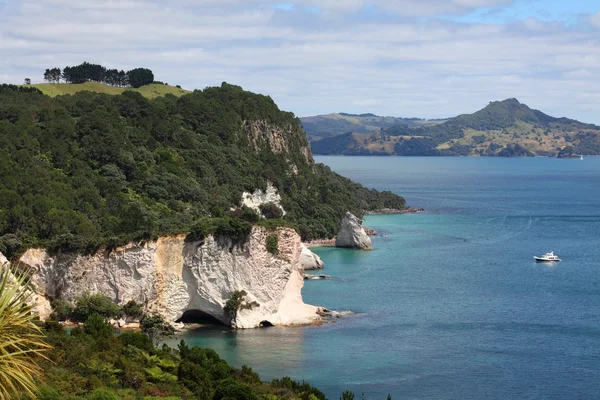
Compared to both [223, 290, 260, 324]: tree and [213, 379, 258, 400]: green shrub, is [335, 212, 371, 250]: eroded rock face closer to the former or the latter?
[223, 290, 260, 324]: tree

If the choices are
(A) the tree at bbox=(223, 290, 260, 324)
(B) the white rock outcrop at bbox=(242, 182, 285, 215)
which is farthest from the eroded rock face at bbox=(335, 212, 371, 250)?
(A) the tree at bbox=(223, 290, 260, 324)

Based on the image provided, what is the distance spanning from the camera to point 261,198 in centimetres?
10075

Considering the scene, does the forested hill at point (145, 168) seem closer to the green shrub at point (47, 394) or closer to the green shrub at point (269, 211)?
the green shrub at point (269, 211)

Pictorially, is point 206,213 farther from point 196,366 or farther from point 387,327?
point 196,366

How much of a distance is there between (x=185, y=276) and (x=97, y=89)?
7264cm

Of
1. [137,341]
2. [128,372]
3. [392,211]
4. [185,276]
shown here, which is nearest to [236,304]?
[185,276]

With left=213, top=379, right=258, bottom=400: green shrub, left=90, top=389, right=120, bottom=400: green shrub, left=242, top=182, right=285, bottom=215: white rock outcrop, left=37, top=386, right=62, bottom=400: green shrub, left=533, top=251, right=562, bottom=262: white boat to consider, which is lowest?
left=533, top=251, right=562, bottom=262: white boat

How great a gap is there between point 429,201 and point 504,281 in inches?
3070

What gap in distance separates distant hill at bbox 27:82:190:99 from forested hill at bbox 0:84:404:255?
11.4 meters

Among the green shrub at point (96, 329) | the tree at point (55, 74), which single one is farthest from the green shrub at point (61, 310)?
the tree at point (55, 74)

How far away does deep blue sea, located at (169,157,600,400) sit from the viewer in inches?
1847

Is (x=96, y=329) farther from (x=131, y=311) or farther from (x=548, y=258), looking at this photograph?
(x=548, y=258)

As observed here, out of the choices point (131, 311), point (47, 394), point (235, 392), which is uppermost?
point (47, 394)

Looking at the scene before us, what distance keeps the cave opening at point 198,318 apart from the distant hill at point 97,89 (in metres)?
65.6
